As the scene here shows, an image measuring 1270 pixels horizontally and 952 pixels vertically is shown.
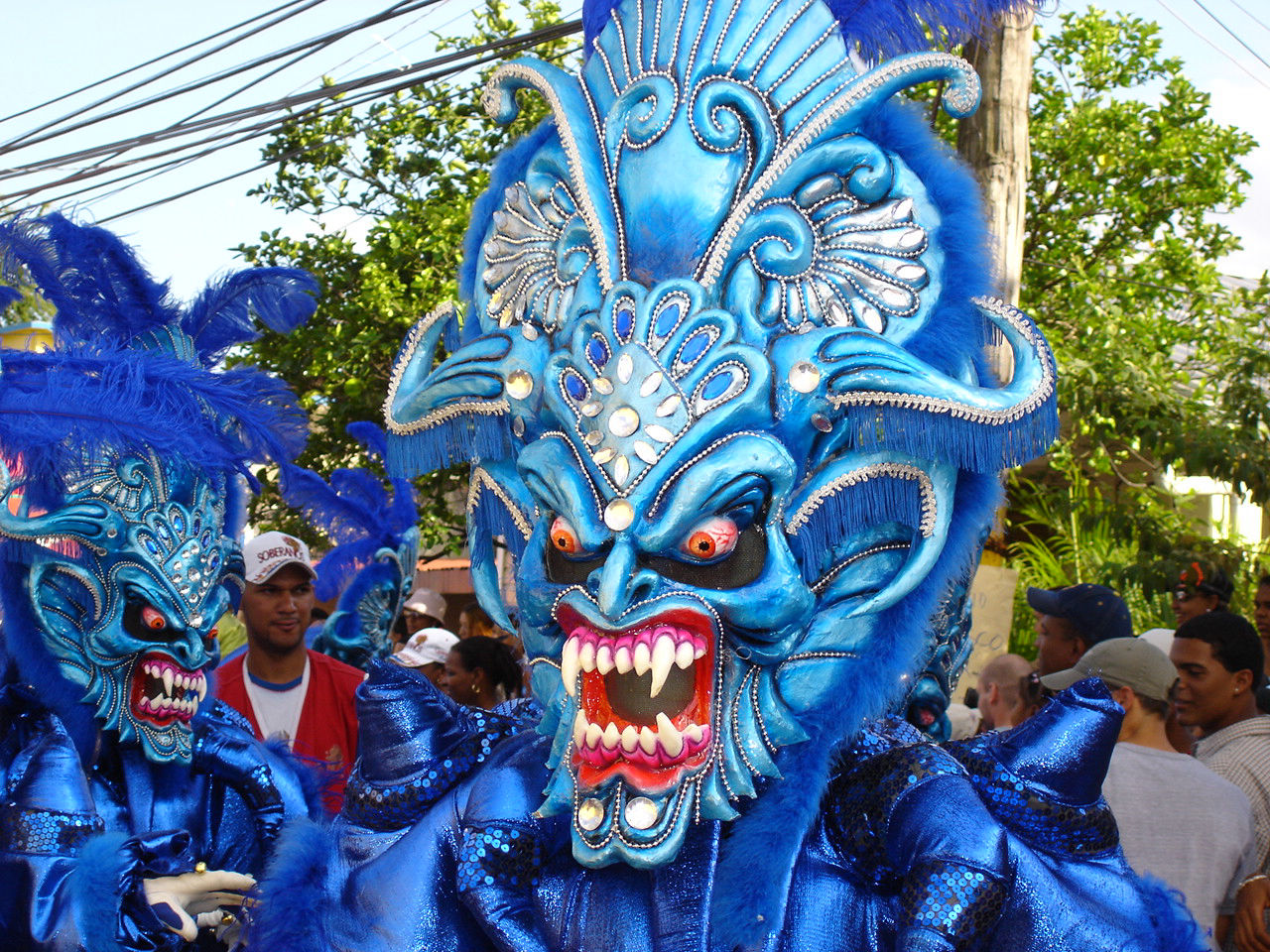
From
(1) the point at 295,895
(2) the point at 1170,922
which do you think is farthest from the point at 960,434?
(1) the point at 295,895

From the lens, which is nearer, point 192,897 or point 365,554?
point 192,897

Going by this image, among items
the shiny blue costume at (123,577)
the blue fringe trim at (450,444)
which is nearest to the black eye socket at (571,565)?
the blue fringe trim at (450,444)

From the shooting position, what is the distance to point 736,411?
1.90 m

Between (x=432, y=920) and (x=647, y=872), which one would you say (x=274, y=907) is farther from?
(x=647, y=872)

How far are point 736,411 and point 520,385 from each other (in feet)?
1.12

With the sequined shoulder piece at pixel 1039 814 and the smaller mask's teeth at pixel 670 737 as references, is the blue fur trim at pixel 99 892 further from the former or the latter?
the sequined shoulder piece at pixel 1039 814

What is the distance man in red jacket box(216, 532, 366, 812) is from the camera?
5.03m

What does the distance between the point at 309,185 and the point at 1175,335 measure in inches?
207

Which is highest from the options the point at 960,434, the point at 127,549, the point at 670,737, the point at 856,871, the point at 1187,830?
the point at 127,549

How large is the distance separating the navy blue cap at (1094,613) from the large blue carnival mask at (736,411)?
248 centimetres

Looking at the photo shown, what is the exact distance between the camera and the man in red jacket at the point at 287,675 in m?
5.03

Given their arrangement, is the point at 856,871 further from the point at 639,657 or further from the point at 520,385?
the point at 520,385

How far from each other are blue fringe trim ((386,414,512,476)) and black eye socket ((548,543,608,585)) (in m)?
0.22

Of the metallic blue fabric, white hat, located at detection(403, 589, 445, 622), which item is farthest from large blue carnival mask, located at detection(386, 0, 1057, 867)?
white hat, located at detection(403, 589, 445, 622)
